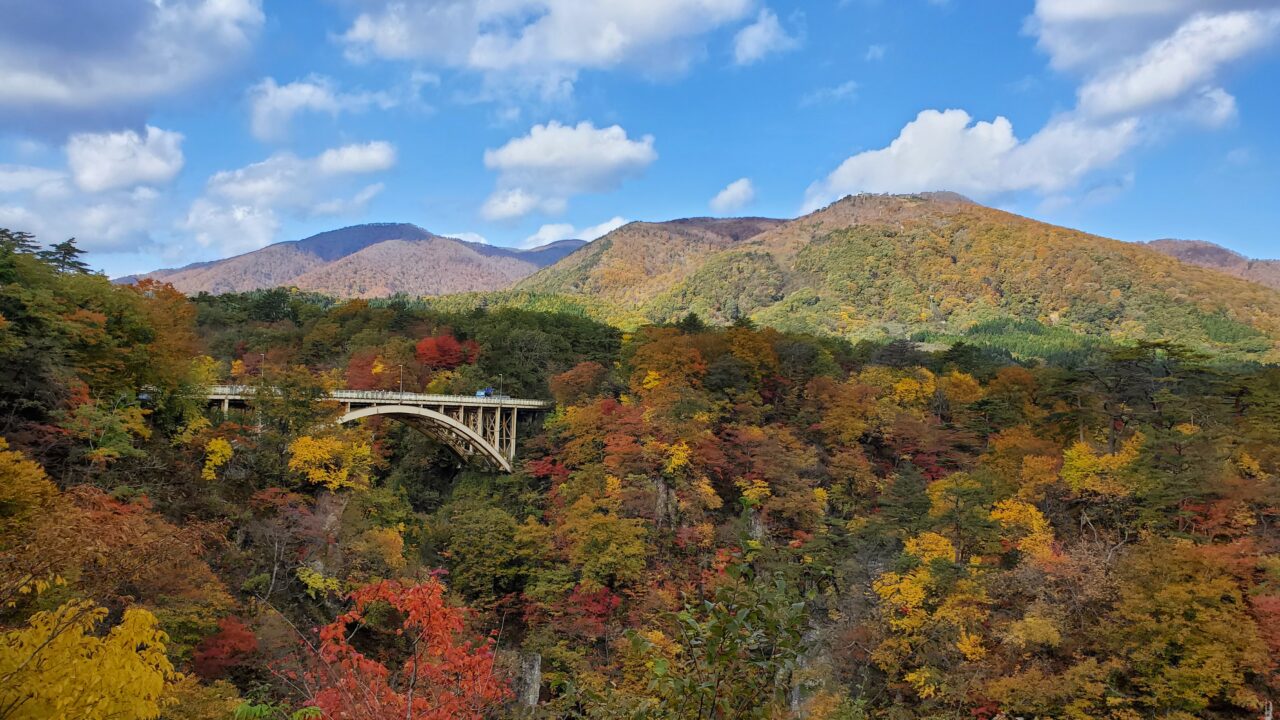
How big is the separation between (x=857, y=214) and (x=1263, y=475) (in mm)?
117595

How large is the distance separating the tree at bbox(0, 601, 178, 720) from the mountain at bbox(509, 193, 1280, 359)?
71.9 meters

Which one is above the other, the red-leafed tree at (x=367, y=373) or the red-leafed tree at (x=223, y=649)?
the red-leafed tree at (x=367, y=373)

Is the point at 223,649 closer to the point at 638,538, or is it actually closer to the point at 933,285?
the point at 638,538

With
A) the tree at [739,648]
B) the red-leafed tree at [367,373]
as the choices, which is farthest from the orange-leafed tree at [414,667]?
the red-leafed tree at [367,373]

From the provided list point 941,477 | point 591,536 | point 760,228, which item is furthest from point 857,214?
point 591,536

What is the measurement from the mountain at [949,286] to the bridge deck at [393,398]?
42.6 meters

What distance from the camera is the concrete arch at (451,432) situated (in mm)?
28953

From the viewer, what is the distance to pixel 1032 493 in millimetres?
22375

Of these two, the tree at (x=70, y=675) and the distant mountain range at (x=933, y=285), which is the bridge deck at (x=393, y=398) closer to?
the tree at (x=70, y=675)

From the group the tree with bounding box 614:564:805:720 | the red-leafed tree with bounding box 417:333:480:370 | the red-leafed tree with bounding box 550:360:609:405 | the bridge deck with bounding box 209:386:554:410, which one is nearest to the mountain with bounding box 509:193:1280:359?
the red-leafed tree with bounding box 417:333:480:370

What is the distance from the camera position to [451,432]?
105 feet

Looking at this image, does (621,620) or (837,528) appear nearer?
(621,620)

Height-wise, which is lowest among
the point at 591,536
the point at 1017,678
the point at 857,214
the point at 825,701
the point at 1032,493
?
the point at 825,701

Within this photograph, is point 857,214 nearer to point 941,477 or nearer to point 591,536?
point 941,477
